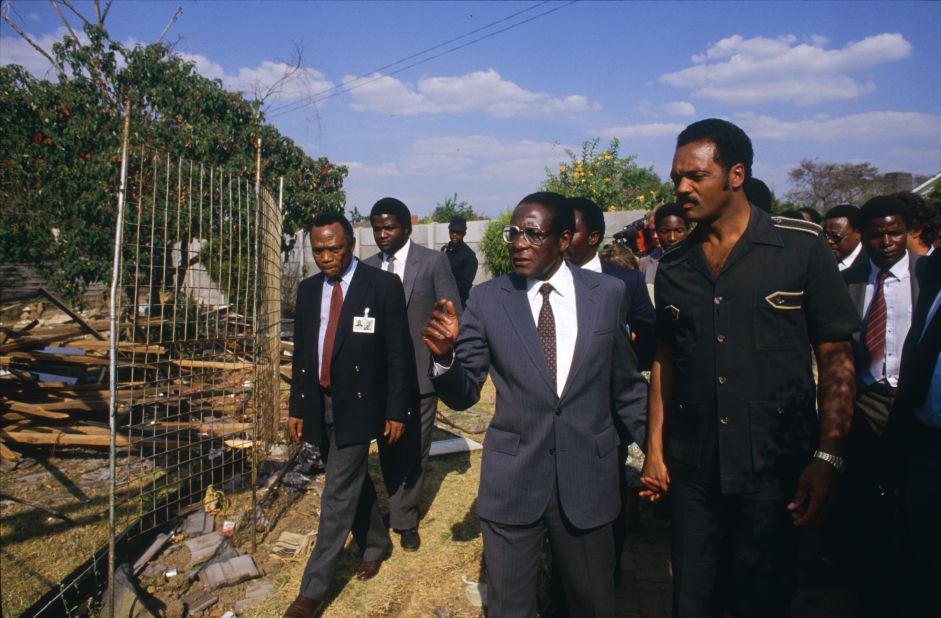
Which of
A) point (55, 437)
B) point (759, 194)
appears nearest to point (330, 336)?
point (759, 194)

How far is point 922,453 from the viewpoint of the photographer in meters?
2.08

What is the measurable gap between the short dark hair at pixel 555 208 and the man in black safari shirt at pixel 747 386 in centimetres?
47

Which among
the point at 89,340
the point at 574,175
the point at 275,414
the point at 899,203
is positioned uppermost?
the point at 574,175

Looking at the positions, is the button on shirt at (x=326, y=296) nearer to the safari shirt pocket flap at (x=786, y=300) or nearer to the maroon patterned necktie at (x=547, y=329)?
the maroon patterned necktie at (x=547, y=329)

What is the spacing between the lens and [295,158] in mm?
12492

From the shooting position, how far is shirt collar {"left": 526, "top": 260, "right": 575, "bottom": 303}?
2531 mm

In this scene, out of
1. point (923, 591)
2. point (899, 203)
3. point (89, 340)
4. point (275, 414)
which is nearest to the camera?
point (923, 591)

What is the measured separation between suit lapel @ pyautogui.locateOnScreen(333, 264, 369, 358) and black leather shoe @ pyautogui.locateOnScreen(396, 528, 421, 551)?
156cm

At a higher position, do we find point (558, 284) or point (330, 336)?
point (558, 284)

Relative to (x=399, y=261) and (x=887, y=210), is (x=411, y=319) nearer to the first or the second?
(x=399, y=261)

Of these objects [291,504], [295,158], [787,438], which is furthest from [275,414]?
[295,158]

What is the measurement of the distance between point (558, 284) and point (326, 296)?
1756 mm

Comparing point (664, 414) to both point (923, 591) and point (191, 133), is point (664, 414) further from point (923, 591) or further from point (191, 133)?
point (191, 133)

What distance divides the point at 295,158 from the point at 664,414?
11.6m
